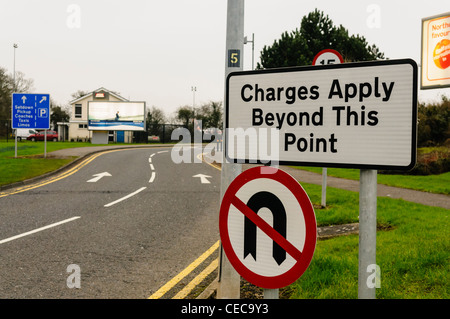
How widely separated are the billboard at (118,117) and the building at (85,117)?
3429 mm

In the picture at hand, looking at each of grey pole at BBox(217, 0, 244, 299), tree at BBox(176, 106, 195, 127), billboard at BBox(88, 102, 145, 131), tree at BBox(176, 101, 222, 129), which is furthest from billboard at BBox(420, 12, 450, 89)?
tree at BBox(176, 106, 195, 127)

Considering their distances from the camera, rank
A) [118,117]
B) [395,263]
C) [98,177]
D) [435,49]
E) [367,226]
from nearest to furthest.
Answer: [367,226], [395,263], [435,49], [98,177], [118,117]

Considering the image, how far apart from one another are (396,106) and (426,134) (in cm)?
2127

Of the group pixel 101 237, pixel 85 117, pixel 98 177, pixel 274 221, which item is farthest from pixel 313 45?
pixel 85 117

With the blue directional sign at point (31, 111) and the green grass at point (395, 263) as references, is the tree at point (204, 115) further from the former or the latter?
the green grass at point (395, 263)

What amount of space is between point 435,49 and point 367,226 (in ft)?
44.7

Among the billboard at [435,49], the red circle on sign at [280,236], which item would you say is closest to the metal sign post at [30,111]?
the billboard at [435,49]

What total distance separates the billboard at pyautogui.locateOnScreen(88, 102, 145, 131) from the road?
4196cm

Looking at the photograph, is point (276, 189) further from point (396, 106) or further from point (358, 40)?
point (358, 40)

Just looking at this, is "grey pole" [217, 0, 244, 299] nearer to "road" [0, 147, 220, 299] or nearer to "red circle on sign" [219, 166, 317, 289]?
"road" [0, 147, 220, 299]

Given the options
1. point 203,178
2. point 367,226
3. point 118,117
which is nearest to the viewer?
point 367,226

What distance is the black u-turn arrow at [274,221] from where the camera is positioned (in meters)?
1.86

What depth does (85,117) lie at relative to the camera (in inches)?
2340

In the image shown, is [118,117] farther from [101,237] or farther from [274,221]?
[274,221]
